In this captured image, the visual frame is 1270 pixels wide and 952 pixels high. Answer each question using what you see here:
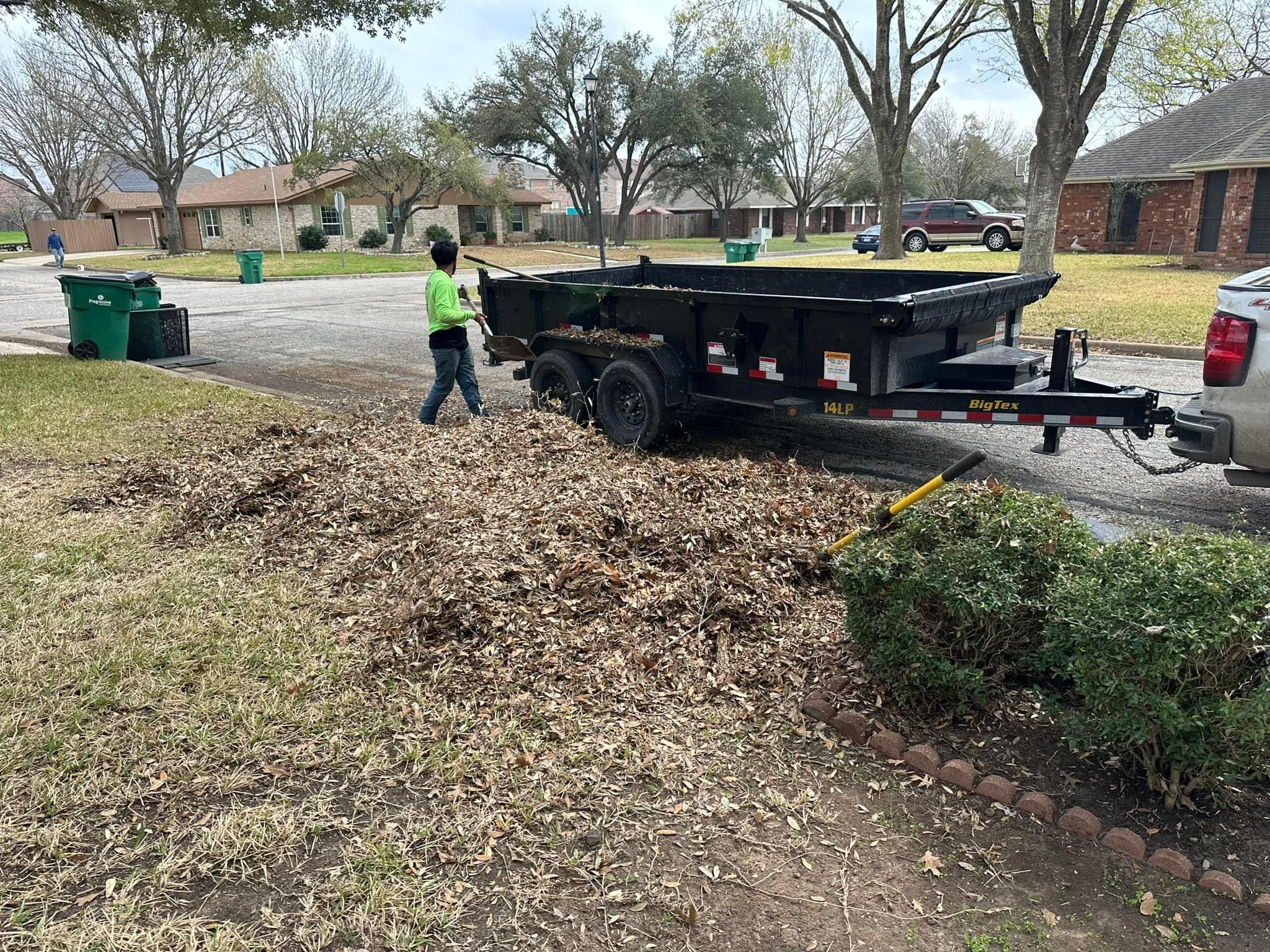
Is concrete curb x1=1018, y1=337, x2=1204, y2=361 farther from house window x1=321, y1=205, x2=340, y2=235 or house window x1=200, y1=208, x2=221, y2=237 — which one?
house window x1=200, y1=208, x2=221, y2=237

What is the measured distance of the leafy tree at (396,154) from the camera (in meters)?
44.2

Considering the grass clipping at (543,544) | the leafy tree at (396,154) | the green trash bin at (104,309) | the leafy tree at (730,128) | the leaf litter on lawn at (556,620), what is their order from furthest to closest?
1. the leafy tree at (730,128)
2. the leafy tree at (396,154)
3. the green trash bin at (104,309)
4. the grass clipping at (543,544)
5. the leaf litter on lawn at (556,620)

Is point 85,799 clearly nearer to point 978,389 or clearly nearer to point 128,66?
point 978,389

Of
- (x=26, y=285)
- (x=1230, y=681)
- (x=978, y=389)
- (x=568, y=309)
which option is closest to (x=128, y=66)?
(x=26, y=285)

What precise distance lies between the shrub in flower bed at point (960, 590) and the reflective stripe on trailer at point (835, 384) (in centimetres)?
280

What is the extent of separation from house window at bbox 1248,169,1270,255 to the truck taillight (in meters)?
23.1

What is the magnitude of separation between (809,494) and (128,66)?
159ft

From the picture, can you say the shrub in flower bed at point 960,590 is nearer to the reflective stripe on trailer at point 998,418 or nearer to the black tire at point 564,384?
the reflective stripe on trailer at point 998,418

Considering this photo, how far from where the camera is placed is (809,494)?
5668 millimetres

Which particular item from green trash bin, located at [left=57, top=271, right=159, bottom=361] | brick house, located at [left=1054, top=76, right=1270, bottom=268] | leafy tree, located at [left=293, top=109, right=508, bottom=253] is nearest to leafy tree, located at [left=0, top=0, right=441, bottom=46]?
green trash bin, located at [left=57, top=271, right=159, bottom=361]

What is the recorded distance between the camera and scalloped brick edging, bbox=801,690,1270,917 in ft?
9.03

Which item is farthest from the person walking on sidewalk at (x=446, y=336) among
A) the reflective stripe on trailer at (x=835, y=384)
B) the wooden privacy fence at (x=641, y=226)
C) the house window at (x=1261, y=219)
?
the wooden privacy fence at (x=641, y=226)

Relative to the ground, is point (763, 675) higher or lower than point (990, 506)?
lower

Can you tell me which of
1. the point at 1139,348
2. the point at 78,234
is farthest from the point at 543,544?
the point at 78,234
